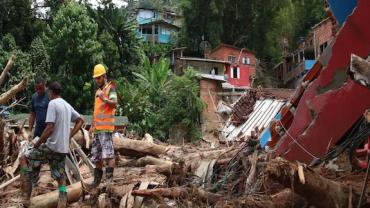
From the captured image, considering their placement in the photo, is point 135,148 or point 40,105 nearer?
point 40,105

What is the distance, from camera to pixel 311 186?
330 centimetres

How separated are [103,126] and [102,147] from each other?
0.85 ft

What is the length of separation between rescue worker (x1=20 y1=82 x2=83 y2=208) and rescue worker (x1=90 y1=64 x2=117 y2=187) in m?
0.65

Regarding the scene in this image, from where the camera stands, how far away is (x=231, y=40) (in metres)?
38.5

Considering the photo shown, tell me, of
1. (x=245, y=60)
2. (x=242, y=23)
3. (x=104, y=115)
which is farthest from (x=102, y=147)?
(x=242, y=23)

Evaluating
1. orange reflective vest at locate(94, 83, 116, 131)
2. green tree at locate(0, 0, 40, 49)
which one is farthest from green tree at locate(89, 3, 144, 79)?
orange reflective vest at locate(94, 83, 116, 131)

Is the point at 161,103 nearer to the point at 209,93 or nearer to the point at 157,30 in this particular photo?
the point at 209,93

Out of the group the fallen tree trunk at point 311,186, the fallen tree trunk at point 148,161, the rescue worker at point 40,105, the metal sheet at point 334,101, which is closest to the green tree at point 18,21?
the fallen tree trunk at point 148,161

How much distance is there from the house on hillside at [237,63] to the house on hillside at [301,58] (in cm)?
347

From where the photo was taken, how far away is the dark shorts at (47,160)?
5438mm

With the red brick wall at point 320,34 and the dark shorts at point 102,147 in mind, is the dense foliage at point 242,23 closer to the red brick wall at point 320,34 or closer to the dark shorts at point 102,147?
the red brick wall at point 320,34

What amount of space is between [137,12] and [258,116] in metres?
33.2

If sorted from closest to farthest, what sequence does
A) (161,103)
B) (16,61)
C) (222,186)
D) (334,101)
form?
(334,101) < (222,186) < (16,61) < (161,103)

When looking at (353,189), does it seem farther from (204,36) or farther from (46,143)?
(204,36)
